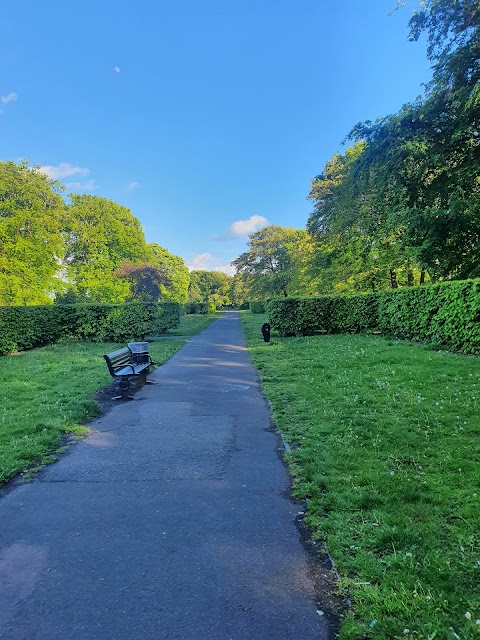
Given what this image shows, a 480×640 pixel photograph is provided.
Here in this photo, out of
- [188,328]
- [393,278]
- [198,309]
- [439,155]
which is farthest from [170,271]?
[439,155]

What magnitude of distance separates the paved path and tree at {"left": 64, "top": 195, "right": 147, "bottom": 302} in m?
28.5

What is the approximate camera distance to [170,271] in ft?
165

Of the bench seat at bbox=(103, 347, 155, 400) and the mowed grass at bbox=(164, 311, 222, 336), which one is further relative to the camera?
the mowed grass at bbox=(164, 311, 222, 336)

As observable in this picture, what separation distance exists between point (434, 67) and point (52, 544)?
41.0 ft

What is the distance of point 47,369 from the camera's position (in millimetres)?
10414

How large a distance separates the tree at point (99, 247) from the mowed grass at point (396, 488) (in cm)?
2733

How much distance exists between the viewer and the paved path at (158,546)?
2.09m

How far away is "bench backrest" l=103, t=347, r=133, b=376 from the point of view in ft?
25.3

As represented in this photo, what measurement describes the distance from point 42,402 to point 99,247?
31.4 meters

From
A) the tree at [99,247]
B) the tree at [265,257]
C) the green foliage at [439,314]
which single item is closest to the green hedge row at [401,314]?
the green foliage at [439,314]

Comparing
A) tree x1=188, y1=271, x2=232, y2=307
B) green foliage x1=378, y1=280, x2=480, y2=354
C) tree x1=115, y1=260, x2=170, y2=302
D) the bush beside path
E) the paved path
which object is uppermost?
tree x1=188, y1=271, x2=232, y2=307

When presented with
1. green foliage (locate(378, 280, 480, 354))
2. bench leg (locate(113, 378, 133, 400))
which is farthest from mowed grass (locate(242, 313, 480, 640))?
bench leg (locate(113, 378, 133, 400))

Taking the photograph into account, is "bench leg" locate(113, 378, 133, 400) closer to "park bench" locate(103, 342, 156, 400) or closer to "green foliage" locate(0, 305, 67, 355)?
"park bench" locate(103, 342, 156, 400)

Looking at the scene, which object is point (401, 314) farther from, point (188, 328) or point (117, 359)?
point (188, 328)
